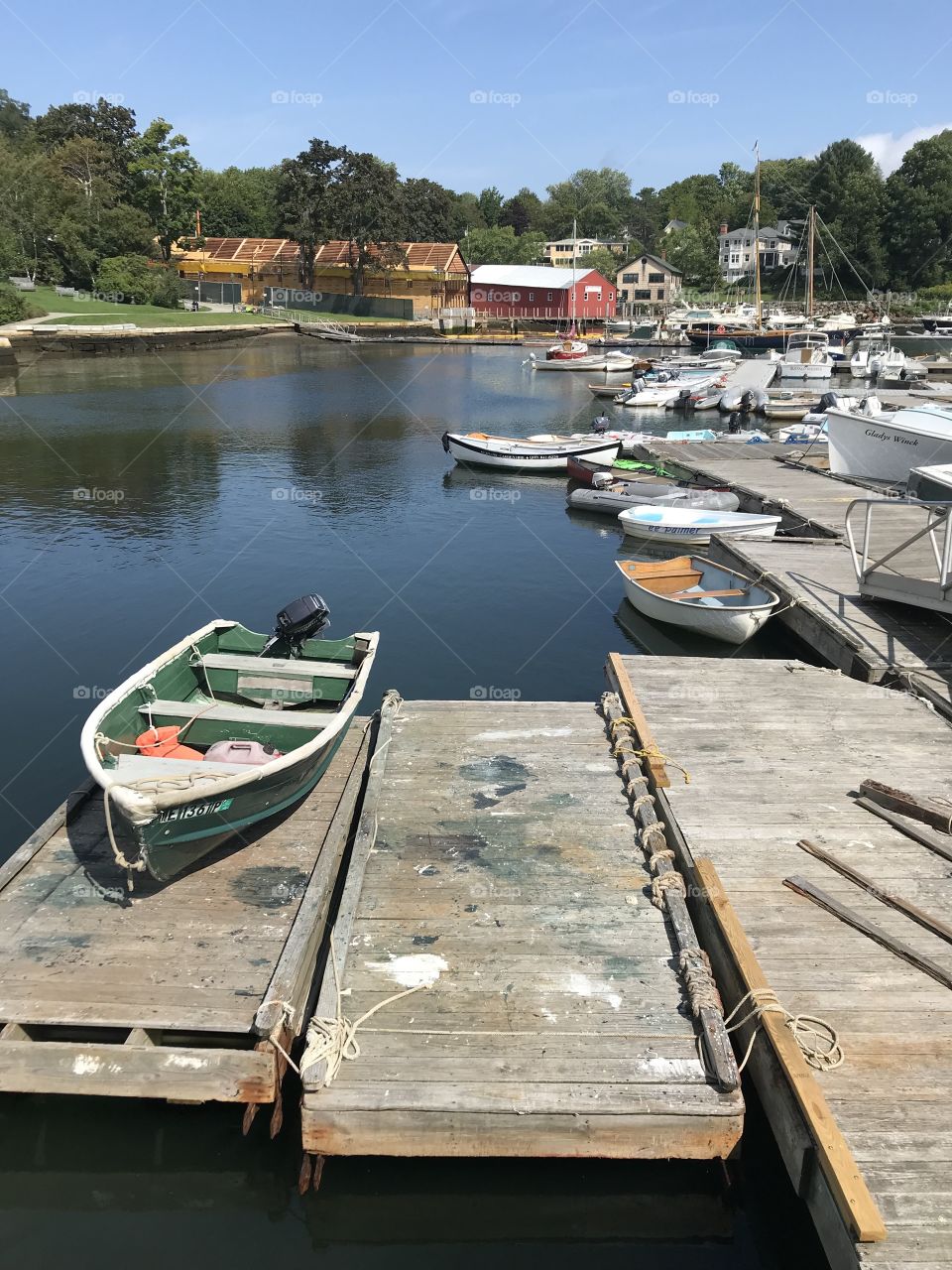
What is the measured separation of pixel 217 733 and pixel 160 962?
3.31 m

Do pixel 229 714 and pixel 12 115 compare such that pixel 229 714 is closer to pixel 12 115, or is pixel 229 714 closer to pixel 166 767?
pixel 166 767

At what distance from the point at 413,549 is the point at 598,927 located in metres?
18.2

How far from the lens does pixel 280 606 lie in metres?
19.9

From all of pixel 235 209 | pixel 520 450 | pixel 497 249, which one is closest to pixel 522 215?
pixel 497 249

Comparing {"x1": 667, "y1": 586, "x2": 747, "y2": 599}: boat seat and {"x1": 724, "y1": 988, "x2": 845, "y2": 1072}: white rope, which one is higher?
{"x1": 667, "y1": 586, "x2": 747, "y2": 599}: boat seat

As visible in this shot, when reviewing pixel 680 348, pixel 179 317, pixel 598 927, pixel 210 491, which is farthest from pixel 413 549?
pixel 179 317

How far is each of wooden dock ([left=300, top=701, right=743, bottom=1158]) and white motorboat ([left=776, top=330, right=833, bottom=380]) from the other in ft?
191

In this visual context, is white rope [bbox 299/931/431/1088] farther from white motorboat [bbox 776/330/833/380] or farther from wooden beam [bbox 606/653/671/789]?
white motorboat [bbox 776/330/833/380]

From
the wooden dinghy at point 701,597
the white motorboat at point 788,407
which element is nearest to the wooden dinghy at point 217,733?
the wooden dinghy at point 701,597

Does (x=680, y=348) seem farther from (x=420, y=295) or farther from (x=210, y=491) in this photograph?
(x=210, y=491)

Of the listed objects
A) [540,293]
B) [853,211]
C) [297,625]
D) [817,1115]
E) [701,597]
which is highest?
[853,211]

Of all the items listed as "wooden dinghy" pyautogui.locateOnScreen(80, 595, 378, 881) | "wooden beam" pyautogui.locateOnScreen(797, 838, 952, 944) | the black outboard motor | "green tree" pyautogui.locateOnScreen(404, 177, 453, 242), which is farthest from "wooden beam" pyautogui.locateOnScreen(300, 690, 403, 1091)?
"green tree" pyautogui.locateOnScreen(404, 177, 453, 242)

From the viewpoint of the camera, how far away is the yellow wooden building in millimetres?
105375

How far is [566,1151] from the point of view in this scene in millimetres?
6137
